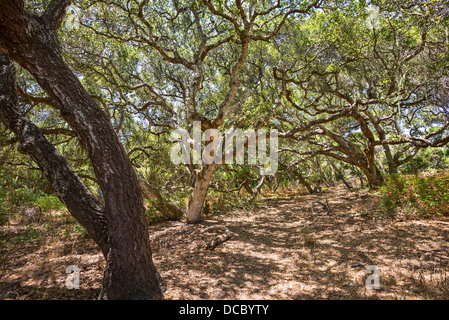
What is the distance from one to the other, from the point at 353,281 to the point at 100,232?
3453mm

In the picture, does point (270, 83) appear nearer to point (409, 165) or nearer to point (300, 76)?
point (300, 76)

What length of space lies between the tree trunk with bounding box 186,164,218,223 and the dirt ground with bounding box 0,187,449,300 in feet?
2.24

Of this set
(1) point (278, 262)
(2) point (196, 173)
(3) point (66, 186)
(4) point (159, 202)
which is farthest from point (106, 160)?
(4) point (159, 202)

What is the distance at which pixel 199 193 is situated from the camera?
23.1 ft

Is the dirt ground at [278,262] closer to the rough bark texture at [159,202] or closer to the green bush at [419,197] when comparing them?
the green bush at [419,197]

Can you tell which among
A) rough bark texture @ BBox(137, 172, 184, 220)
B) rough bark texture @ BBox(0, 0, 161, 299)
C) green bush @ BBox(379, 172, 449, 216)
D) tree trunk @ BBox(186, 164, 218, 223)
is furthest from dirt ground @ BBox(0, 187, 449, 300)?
rough bark texture @ BBox(137, 172, 184, 220)

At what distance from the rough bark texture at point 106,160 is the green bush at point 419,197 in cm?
625

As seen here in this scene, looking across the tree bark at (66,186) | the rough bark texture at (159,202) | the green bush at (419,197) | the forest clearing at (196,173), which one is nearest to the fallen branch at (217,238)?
the forest clearing at (196,173)

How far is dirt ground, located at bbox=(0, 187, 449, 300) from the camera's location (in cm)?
300

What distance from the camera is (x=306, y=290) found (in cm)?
306

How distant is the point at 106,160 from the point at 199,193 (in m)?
4.51

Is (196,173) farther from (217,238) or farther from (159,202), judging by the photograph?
(217,238)

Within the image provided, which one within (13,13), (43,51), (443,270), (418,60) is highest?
(418,60)

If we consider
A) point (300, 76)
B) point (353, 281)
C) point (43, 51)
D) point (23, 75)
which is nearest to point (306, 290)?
point (353, 281)
